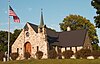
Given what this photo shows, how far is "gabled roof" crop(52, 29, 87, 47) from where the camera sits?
5378 cm

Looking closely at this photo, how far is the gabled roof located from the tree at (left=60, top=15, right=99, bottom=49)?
1555 cm

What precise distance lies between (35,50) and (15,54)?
486cm

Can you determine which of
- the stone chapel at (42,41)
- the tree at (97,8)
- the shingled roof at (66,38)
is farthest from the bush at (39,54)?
the tree at (97,8)

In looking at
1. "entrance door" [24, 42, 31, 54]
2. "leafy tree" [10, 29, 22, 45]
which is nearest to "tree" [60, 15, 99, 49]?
"leafy tree" [10, 29, 22, 45]

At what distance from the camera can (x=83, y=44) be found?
5281cm

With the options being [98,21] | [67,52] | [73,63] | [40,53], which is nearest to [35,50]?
[40,53]

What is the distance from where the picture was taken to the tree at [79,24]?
2869 inches

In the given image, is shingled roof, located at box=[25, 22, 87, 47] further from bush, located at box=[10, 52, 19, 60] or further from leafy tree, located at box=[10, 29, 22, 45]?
leafy tree, located at box=[10, 29, 22, 45]

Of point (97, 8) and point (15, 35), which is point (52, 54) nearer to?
point (97, 8)

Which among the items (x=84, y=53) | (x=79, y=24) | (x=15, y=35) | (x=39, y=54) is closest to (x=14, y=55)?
(x=39, y=54)

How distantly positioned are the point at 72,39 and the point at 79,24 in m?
20.1

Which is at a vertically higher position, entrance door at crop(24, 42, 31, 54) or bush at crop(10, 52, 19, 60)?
entrance door at crop(24, 42, 31, 54)

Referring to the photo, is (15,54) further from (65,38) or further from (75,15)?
(75,15)

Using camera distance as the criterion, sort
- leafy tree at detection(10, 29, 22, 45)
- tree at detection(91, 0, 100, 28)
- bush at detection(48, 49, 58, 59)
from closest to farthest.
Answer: tree at detection(91, 0, 100, 28), bush at detection(48, 49, 58, 59), leafy tree at detection(10, 29, 22, 45)
